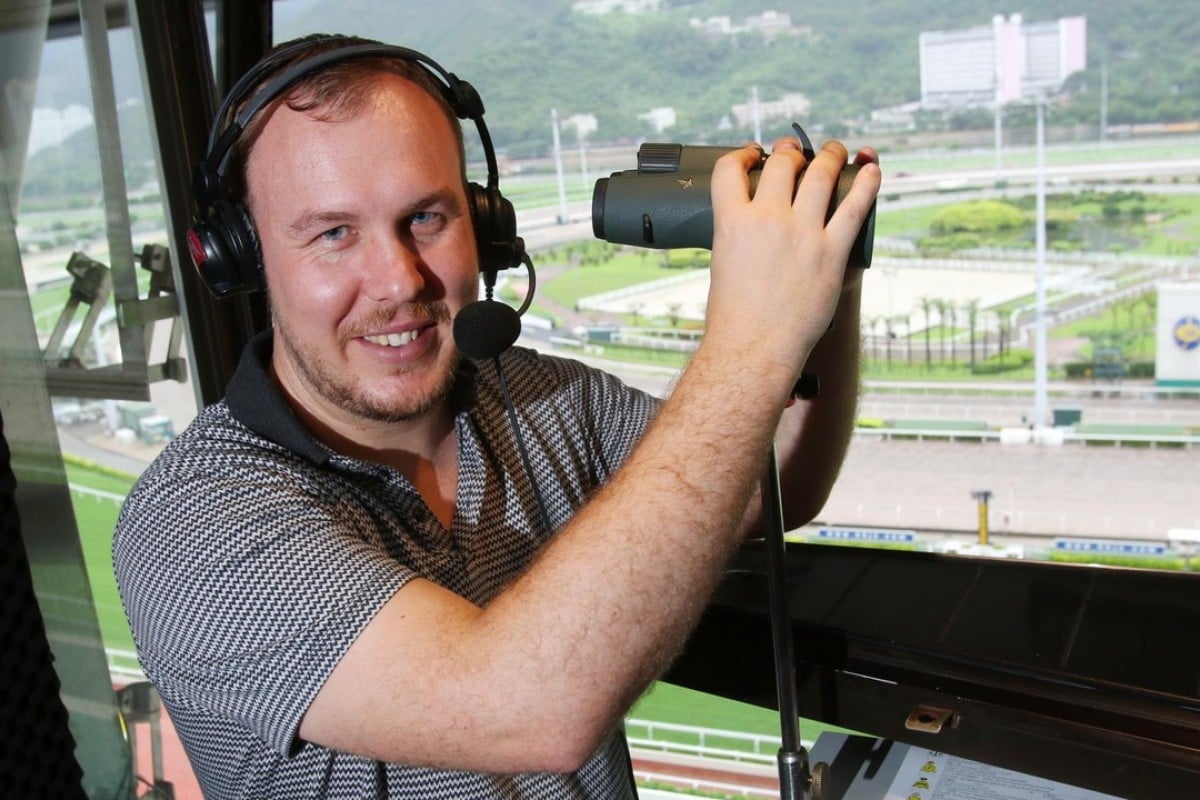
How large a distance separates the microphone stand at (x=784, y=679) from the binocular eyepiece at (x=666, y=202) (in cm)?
23

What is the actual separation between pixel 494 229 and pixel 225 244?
0.29m

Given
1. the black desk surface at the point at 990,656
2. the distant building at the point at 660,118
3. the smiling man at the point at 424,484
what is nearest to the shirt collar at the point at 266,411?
the smiling man at the point at 424,484

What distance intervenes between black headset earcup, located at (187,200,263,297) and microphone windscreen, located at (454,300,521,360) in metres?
0.26

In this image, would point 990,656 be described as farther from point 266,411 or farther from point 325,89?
point 325,89

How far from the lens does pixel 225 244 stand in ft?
3.74

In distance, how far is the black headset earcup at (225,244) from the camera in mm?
1137

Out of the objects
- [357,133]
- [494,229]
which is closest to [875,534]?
[494,229]

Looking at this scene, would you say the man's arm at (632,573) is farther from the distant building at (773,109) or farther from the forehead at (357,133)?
the distant building at (773,109)

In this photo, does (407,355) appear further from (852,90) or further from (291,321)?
(852,90)

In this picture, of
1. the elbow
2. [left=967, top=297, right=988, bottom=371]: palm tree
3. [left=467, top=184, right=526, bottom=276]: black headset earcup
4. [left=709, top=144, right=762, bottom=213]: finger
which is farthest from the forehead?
[left=967, top=297, right=988, bottom=371]: palm tree

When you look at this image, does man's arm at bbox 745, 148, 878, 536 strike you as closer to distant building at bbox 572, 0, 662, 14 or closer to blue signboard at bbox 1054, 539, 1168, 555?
blue signboard at bbox 1054, 539, 1168, 555

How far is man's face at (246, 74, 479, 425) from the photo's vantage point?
1062mm

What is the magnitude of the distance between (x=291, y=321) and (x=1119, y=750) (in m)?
0.90

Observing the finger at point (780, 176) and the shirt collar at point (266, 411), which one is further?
the shirt collar at point (266, 411)
